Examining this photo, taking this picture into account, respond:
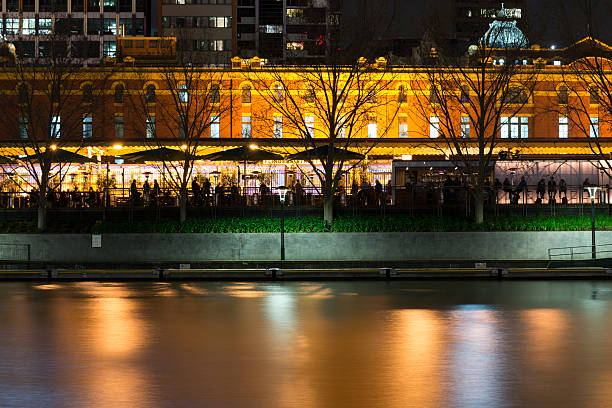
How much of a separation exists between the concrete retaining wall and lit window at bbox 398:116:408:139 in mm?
31309

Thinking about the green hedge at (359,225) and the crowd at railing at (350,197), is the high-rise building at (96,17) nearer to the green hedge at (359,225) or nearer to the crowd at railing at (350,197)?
the crowd at railing at (350,197)

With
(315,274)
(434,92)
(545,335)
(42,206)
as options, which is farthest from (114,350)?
(434,92)

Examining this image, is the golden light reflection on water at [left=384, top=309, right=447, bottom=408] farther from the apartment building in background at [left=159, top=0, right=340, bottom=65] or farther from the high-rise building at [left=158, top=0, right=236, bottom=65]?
the high-rise building at [left=158, top=0, right=236, bottom=65]

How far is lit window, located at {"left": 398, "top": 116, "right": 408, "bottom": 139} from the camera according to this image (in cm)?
6738

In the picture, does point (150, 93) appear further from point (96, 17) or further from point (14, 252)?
point (96, 17)

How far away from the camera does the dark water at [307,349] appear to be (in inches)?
478

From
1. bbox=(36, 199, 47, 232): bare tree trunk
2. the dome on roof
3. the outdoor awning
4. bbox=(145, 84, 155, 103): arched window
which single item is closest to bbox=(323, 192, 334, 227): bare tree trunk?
the outdoor awning

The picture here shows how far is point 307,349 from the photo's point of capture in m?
16.0

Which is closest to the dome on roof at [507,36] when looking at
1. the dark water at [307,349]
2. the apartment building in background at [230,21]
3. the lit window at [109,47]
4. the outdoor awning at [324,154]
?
the outdoor awning at [324,154]

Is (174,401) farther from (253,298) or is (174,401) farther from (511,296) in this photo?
(511,296)

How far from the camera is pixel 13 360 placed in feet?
48.6

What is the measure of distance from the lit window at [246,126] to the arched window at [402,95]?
11.6m

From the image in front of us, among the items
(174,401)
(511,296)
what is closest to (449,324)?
(511,296)

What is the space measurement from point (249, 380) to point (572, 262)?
24180mm
